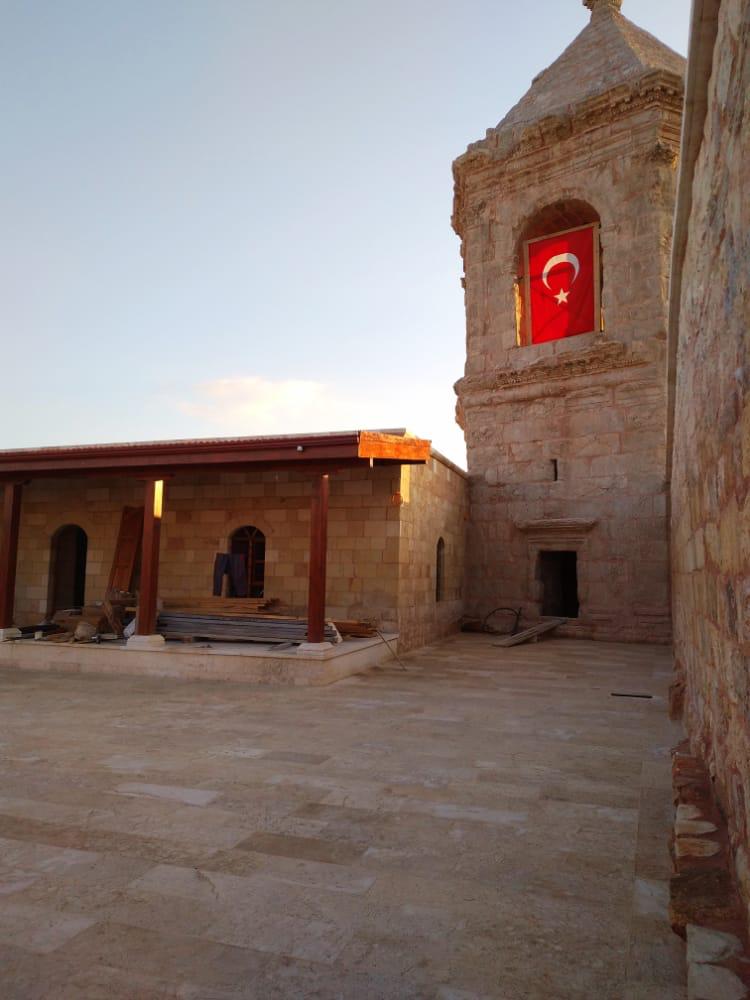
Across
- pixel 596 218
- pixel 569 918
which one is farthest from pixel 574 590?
pixel 569 918

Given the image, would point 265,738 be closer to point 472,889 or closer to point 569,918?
point 472,889

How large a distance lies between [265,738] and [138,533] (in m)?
7.72

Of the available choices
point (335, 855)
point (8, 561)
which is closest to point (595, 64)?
point (8, 561)

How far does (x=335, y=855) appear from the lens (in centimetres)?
329

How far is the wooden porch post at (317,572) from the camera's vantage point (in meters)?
8.79

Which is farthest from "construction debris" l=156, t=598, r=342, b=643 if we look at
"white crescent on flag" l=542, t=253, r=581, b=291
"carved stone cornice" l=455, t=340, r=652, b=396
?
"white crescent on flag" l=542, t=253, r=581, b=291

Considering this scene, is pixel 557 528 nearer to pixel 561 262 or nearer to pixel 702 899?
pixel 561 262

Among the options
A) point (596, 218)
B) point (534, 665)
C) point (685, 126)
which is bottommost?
point (534, 665)

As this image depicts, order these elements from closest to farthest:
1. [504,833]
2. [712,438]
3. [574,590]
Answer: [712,438] < [504,833] < [574,590]

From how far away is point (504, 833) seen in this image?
3600 mm

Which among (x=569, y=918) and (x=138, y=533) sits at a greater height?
(x=138, y=533)

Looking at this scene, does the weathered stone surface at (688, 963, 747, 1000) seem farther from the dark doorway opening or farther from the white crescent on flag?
the white crescent on flag

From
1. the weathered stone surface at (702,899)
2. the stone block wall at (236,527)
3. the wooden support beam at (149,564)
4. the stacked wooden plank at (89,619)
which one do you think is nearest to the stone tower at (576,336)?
the stone block wall at (236,527)

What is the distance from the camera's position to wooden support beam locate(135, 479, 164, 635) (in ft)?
31.1
